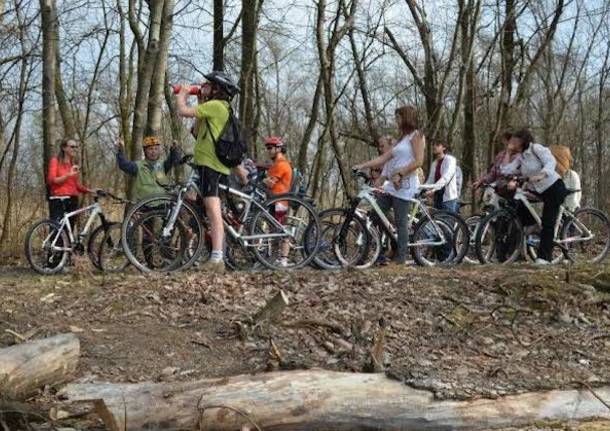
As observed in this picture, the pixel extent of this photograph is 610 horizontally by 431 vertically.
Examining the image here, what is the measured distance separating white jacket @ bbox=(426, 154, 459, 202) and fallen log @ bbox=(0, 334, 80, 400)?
567cm

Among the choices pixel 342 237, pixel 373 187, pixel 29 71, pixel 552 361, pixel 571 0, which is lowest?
pixel 552 361

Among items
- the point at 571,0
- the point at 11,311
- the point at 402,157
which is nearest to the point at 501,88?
the point at 571,0

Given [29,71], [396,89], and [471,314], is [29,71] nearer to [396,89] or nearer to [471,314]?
[396,89]

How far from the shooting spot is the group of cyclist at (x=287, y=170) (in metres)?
6.99

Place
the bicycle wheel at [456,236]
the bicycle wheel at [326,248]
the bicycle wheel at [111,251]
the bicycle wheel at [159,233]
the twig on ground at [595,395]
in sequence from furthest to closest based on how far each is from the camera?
1. the bicycle wheel at [456,236]
2. the bicycle wheel at [326,248]
3. the bicycle wheel at [111,251]
4. the bicycle wheel at [159,233]
5. the twig on ground at [595,395]

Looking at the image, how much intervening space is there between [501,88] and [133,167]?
12.1 meters

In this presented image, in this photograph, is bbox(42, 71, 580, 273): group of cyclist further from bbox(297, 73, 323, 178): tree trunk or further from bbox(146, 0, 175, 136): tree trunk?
bbox(297, 73, 323, 178): tree trunk

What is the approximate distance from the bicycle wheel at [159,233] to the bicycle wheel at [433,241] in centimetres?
266

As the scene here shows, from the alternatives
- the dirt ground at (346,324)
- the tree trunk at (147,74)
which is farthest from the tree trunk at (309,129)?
the dirt ground at (346,324)

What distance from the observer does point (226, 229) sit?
7.50 m

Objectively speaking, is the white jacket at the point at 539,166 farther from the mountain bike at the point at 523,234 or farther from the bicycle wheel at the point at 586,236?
the bicycle wheel at the point at 586,236

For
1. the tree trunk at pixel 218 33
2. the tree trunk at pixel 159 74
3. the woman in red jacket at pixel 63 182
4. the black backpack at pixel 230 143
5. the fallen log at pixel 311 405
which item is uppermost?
the tree trunk at pixel 218 33

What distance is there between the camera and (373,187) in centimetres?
809

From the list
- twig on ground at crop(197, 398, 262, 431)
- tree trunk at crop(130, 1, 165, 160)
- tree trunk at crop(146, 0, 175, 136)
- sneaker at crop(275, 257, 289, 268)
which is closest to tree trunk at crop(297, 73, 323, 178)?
tree trunk at crop(130, 1, 165, 160)
